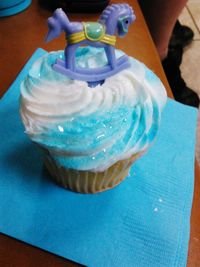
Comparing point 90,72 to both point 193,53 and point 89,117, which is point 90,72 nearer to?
point 89,117

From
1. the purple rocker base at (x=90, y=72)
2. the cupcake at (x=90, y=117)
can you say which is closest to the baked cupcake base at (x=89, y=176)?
the cupcake at (x=90, y=117)

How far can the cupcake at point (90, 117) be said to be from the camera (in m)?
0.56

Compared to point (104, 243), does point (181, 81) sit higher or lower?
lower

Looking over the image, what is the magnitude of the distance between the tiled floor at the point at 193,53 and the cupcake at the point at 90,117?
871 millimetres

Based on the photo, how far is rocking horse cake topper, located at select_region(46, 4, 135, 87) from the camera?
0.56m

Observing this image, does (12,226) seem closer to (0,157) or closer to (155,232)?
(0,157)

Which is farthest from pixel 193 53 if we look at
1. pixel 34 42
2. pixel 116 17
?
pixel 116 17

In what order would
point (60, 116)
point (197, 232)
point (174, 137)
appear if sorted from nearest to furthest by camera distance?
point (60, 116) < point (197, 232) < point (174, 137)

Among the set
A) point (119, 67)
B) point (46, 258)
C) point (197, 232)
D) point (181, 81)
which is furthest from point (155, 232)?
point (181, 81)

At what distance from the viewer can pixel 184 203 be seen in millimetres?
705

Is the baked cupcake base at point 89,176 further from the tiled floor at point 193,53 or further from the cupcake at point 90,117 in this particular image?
the tiled floor at point 193,53

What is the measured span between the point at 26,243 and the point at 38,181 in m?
0.15

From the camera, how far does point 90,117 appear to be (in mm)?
567

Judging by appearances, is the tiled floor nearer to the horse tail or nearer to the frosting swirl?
the frosting swirl
